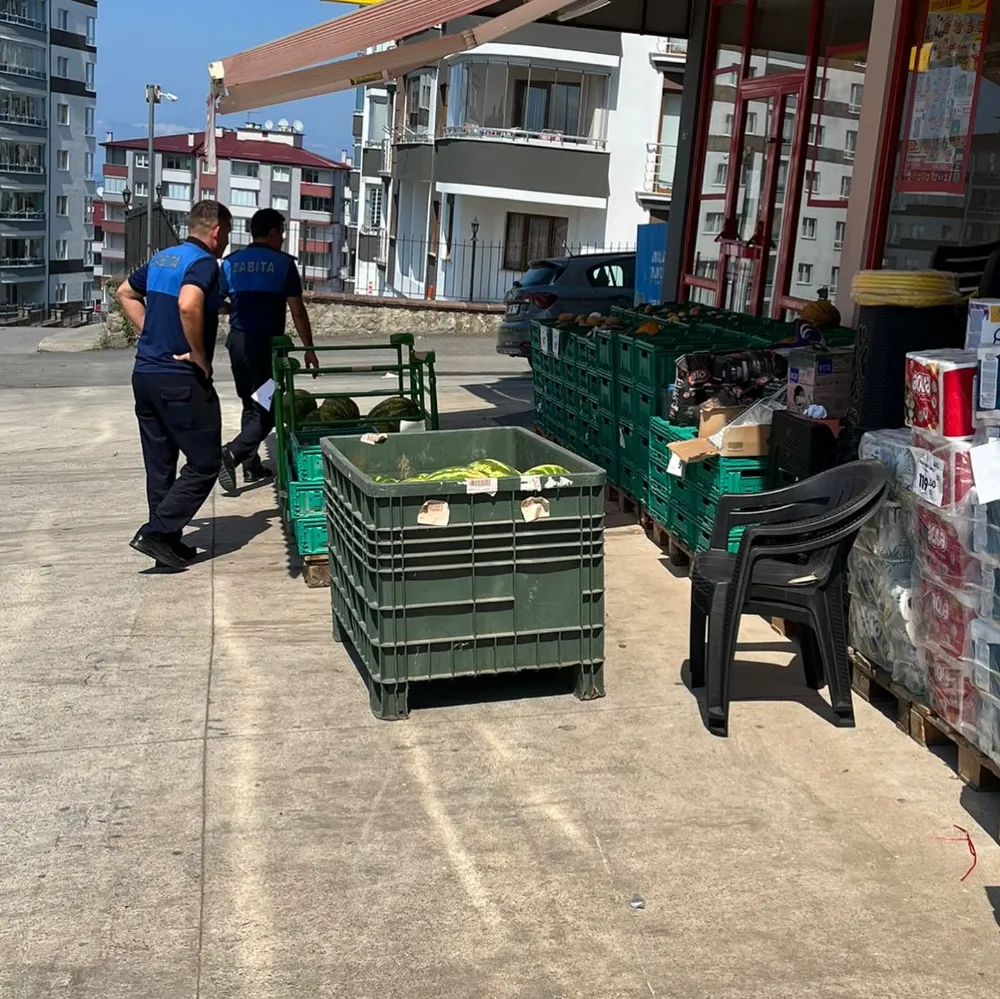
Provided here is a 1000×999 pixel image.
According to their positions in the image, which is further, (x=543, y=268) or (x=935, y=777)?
(x=543, y=268)

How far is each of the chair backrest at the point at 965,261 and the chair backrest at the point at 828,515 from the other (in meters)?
1.55

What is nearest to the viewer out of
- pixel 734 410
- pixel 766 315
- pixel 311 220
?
pixel 734 410

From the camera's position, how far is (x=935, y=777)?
4625 mm

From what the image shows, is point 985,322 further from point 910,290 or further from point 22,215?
point 22,215

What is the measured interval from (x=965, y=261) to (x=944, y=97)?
147cm

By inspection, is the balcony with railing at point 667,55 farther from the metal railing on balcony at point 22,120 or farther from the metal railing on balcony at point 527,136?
the metal railing on balcony at point 22,120

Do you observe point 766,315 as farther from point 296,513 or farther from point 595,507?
point 595,507

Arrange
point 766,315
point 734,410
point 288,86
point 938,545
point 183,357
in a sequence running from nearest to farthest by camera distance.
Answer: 1. point 938,545
2. point 734,410
3. point 183,357
4. point 288,86
5. point 766,315

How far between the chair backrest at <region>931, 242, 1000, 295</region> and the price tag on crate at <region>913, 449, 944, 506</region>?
1.81 metres

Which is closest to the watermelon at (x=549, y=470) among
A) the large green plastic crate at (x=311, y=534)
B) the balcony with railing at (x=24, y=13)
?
the large green plastic crate at (x=311, y=534)

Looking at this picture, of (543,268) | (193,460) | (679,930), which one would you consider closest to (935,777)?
(679,930)

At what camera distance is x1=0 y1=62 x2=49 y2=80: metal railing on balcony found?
251 ft

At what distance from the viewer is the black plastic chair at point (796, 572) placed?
4.80 metres

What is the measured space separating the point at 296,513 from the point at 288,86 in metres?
4.12
